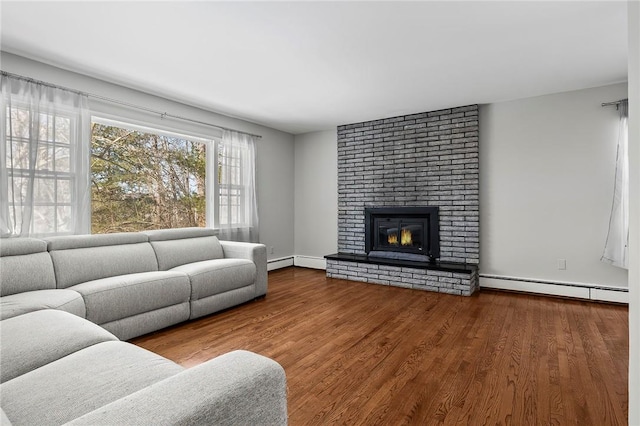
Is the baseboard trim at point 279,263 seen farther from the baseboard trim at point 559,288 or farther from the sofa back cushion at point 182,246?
the baseboard trim at point 559,288

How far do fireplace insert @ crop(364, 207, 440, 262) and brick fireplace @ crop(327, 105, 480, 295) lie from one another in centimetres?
8

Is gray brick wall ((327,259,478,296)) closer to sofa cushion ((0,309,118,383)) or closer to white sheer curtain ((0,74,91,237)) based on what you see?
white sheer curtain ((0,74,91,237))

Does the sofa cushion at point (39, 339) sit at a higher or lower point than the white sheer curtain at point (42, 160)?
lower

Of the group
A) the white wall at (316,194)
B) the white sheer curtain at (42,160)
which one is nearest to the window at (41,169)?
the white sheer curtain at (42,160)

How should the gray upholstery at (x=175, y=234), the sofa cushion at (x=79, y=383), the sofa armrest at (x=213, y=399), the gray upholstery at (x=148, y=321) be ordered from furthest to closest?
the gray upholstery at (x=175, y=234) → the gray upholstery at (x=148, y=321) → the sofa cushion at (x=79, y=383) → the sofa armrest at (x=213, y=399)

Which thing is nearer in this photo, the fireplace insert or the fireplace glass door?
the fireplace insert

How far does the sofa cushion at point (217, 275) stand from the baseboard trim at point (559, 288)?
10.1 feet

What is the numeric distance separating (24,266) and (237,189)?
277cm

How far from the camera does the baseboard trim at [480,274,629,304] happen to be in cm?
362

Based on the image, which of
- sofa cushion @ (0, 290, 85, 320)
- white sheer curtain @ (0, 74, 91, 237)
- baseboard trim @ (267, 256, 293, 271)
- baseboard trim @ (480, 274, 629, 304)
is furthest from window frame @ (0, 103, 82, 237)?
baseboard trim @ (480, 274, 629, 304)

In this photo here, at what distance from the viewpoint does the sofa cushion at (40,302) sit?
1.97 m

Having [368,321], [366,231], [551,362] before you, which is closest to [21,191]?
[368,321]

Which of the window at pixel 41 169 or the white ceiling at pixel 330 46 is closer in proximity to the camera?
the white ceiling at pixel 330 46

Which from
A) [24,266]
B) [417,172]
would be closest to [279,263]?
[417,172]
